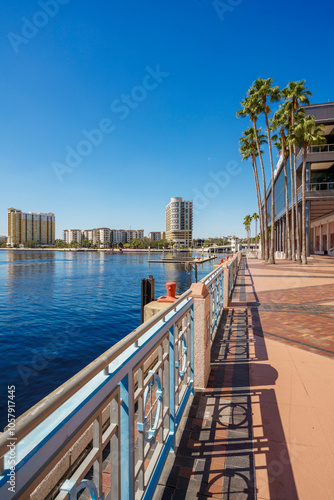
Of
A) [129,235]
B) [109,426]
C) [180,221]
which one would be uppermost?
[180,221]

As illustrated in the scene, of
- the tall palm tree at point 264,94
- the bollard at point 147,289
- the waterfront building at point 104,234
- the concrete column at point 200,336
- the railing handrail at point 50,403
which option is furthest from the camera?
the waterfront building at point 104,234

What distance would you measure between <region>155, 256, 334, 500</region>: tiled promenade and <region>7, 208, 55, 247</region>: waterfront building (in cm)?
17019

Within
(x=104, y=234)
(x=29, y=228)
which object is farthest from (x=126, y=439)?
(x=104, y=234)

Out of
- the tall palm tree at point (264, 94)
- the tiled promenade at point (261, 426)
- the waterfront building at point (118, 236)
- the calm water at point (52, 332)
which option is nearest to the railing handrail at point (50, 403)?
the tiled promenade at point (261, 426)

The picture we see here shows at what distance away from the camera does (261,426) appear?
279 centimetres

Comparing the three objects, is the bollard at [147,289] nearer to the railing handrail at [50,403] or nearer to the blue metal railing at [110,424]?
the blue metal railing at [110,424]

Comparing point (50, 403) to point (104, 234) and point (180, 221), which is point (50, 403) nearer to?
point (180, 221)

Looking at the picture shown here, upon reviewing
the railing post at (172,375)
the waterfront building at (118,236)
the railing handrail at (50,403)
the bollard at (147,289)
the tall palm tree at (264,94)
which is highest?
the tall palm tree at (264,94)

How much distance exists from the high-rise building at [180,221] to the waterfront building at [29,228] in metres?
73.1

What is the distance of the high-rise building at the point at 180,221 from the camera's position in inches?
6314

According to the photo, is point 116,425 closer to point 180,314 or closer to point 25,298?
point 180,314

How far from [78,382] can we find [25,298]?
21.4m

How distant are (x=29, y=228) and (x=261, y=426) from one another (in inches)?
7057

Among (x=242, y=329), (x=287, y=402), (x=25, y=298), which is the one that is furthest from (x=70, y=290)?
(x=287, y=402)
